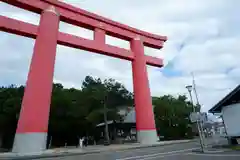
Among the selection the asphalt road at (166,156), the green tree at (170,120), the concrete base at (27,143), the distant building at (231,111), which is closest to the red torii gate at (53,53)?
the concrete base at (27,143)

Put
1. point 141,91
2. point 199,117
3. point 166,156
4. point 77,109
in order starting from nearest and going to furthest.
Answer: point 166,156, point 199,117, point 141,91, point 77,109

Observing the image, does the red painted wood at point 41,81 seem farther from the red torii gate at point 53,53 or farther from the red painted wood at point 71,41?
the red painted wood at point 71,41

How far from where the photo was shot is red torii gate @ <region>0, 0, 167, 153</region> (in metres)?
14.1

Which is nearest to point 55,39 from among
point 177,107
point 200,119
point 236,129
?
point 200,119

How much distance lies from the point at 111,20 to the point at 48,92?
8.76 meters

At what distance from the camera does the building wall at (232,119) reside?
13438 millimetres

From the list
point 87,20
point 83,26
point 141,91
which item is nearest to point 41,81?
point 83,26

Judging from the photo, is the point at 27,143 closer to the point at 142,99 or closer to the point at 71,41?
the point at 71,41

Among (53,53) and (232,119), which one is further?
(53,53)

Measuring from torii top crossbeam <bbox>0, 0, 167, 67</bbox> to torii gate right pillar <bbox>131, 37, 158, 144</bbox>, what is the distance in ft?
2.47

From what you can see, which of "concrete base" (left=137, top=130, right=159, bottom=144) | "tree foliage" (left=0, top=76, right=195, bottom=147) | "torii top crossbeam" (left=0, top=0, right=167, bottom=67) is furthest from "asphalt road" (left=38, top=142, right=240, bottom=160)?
"tree foliage" (left=0, top=76, right=195, bottom=147)

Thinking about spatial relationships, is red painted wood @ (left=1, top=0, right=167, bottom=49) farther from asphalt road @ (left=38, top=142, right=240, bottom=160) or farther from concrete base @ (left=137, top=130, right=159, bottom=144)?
asphalt road @ (left=38, top=142, right=240, bottom=160)

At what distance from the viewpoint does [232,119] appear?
45.1 feet

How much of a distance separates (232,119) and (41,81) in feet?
40.9
